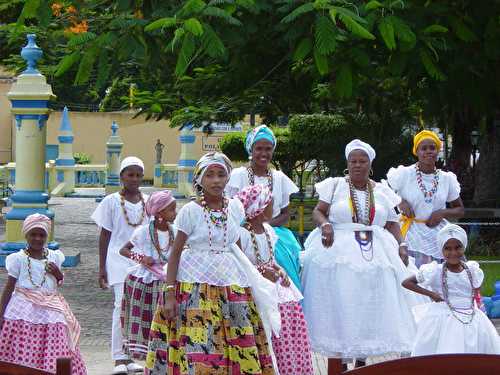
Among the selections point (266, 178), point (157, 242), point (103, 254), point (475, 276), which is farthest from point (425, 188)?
point (103, 254)

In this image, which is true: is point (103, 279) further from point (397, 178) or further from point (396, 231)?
point (397, 178)

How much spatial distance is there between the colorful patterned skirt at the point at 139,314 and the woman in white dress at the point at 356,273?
1140 mm

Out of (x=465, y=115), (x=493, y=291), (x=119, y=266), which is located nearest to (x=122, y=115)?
(x=465, y=115)

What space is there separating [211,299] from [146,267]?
180 cm

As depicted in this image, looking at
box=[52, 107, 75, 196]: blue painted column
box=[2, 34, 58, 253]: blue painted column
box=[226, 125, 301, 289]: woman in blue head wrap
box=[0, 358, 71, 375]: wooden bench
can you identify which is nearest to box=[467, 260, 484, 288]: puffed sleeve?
box=[226, 125, 301, 289]: woman in blue head wrap

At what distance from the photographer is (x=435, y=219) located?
8.98 metres

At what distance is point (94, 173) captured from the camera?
36.7 metres

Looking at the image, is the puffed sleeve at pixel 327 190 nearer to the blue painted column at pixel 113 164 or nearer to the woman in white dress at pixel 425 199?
the woman in white dress at pixel 425 199

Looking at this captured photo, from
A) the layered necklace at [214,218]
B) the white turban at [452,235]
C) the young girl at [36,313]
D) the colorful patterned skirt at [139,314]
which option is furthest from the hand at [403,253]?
the young girl at [36,313]

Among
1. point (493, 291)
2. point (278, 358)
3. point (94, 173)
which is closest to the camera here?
point (278, 358)

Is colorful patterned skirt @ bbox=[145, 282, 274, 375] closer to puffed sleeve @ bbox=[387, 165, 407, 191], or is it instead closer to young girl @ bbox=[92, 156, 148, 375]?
young girl @ bbox=[92, 156, 148, 375]

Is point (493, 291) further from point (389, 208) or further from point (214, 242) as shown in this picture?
point (214, 242)

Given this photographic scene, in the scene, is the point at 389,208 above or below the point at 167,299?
above

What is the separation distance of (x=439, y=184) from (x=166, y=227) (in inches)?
88.1
